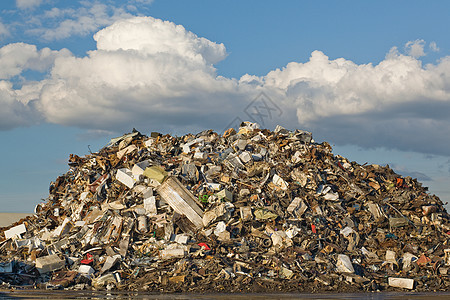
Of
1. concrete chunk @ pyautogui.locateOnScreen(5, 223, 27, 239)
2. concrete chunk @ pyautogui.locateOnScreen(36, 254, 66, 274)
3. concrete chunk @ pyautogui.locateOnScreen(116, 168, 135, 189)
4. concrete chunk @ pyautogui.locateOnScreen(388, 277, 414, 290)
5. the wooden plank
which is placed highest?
concrete chunk @ pyautogui.locateOnScreen(116, 168, 135, 189)

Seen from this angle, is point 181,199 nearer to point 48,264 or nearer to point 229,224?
point 229,224

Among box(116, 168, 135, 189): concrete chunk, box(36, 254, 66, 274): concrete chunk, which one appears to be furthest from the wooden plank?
box(36, 254, 66, 274): concrete chunk

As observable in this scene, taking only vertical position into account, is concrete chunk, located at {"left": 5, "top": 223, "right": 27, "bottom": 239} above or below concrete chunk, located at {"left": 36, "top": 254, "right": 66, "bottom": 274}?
above

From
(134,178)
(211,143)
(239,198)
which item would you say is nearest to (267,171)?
(239,198)

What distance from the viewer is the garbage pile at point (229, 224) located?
16484 mm

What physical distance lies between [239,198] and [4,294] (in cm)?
923

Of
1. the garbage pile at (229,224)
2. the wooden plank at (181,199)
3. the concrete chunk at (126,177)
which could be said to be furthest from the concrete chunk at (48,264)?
the wooden plank at (181,199)

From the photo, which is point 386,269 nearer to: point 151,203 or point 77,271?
point 151,203

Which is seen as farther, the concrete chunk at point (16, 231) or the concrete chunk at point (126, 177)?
the concrete chunk at point (16, 231)

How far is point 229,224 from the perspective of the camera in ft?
59.3

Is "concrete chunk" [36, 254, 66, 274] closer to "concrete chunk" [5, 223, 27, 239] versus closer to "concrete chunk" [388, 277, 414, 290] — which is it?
"concrete chunk" [5, 223, 27, 239]

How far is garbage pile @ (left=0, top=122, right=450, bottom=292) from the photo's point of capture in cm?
1648

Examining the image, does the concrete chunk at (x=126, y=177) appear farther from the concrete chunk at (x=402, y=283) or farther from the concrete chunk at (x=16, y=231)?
the concrete chunk at (x=402, y=283)

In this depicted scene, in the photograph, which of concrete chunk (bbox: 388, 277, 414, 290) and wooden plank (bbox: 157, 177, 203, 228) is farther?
wooden plank (bbox: 157, 177, 203, 228)
